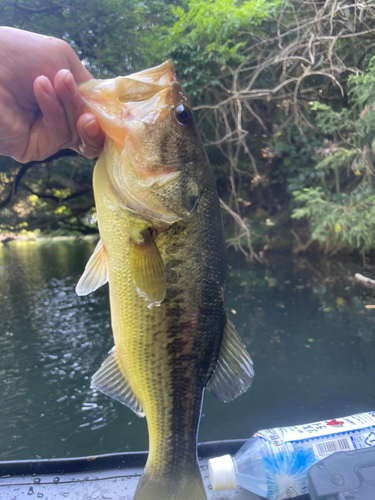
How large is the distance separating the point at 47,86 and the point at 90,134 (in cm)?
21

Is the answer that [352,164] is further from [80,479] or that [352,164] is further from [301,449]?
[80,479]

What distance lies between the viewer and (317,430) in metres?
1.53

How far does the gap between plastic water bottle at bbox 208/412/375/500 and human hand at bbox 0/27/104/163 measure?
56.0 inches

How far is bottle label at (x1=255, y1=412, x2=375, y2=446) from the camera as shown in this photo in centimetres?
150

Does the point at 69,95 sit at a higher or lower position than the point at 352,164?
higher

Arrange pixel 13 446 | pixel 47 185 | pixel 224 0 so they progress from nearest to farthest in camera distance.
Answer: pixel 13 446, pixel 224 0, pixel 47 185

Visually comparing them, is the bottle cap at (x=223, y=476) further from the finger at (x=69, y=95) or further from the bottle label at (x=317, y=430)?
the finger at (x=69, y=95)

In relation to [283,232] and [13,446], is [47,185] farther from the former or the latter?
[13,446]

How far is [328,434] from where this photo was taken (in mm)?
1484

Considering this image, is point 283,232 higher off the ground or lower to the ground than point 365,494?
lower

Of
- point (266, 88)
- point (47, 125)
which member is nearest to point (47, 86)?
point (47, 125)

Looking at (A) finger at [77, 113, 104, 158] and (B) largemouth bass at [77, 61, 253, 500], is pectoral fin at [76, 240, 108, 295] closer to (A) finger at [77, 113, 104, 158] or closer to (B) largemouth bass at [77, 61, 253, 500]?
(B) largemouth bass at [77, 61, 253, 500]

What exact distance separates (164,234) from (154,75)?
0.56 meters

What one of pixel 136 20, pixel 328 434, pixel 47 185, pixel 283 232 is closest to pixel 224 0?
pixel 136 20
